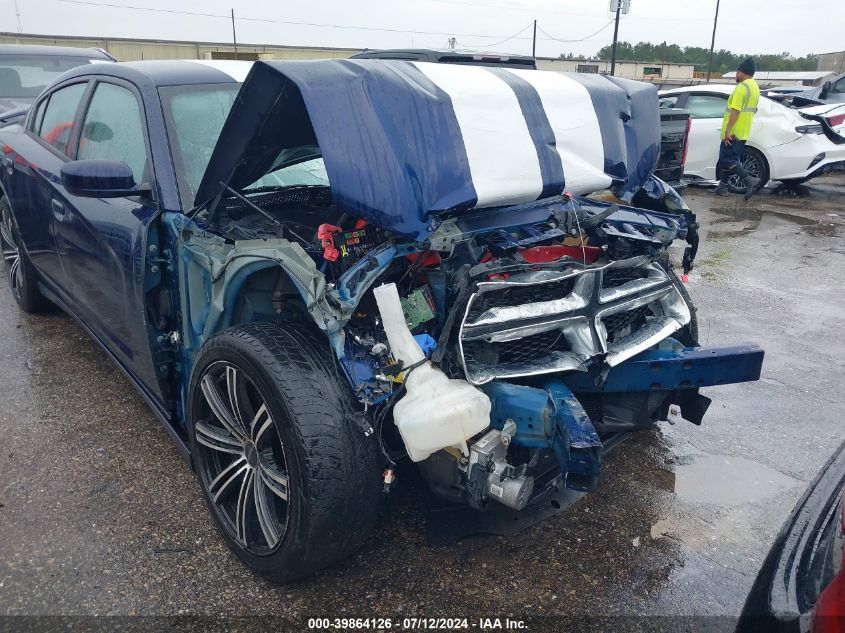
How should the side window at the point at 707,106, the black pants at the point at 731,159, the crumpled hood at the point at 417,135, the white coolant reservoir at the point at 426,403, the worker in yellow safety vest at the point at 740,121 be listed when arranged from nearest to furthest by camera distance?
the white coolant reservoir at the point at 426,403 < the crumpled hood at the point at 417,135 < the worker in yellow safety vest at the point at 740,121 < the black pants at the point at 731,159 < the side window at the point at 707,106

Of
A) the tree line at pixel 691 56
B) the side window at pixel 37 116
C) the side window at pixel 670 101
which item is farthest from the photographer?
the tree line at pixel 691 56

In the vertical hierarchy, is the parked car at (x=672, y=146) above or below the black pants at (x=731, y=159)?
above

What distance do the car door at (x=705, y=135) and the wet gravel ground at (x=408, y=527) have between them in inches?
275

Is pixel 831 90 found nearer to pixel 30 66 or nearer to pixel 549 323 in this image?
pixel 30 66

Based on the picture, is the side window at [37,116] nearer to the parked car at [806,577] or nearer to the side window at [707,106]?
the parked car at [806,577]

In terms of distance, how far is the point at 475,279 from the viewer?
7.29 feet

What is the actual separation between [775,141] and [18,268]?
965 cm

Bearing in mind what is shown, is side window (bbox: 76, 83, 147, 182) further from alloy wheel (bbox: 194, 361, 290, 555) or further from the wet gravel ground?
the wet gravel ground

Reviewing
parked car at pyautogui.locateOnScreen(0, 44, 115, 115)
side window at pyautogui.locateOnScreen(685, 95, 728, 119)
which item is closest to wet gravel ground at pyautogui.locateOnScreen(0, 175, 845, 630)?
parked car at pyautogui.locateOnScreen(0, 44, 115, 115)

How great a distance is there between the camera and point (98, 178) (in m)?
2.58

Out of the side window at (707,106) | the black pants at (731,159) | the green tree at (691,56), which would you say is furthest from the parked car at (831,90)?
the green tree at (691,56)

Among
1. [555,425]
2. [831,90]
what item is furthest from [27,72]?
[831,90]

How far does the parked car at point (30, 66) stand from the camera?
7074mm

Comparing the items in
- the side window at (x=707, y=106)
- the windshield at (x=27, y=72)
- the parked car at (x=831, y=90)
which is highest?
the windshield at (x=27, y=72)
